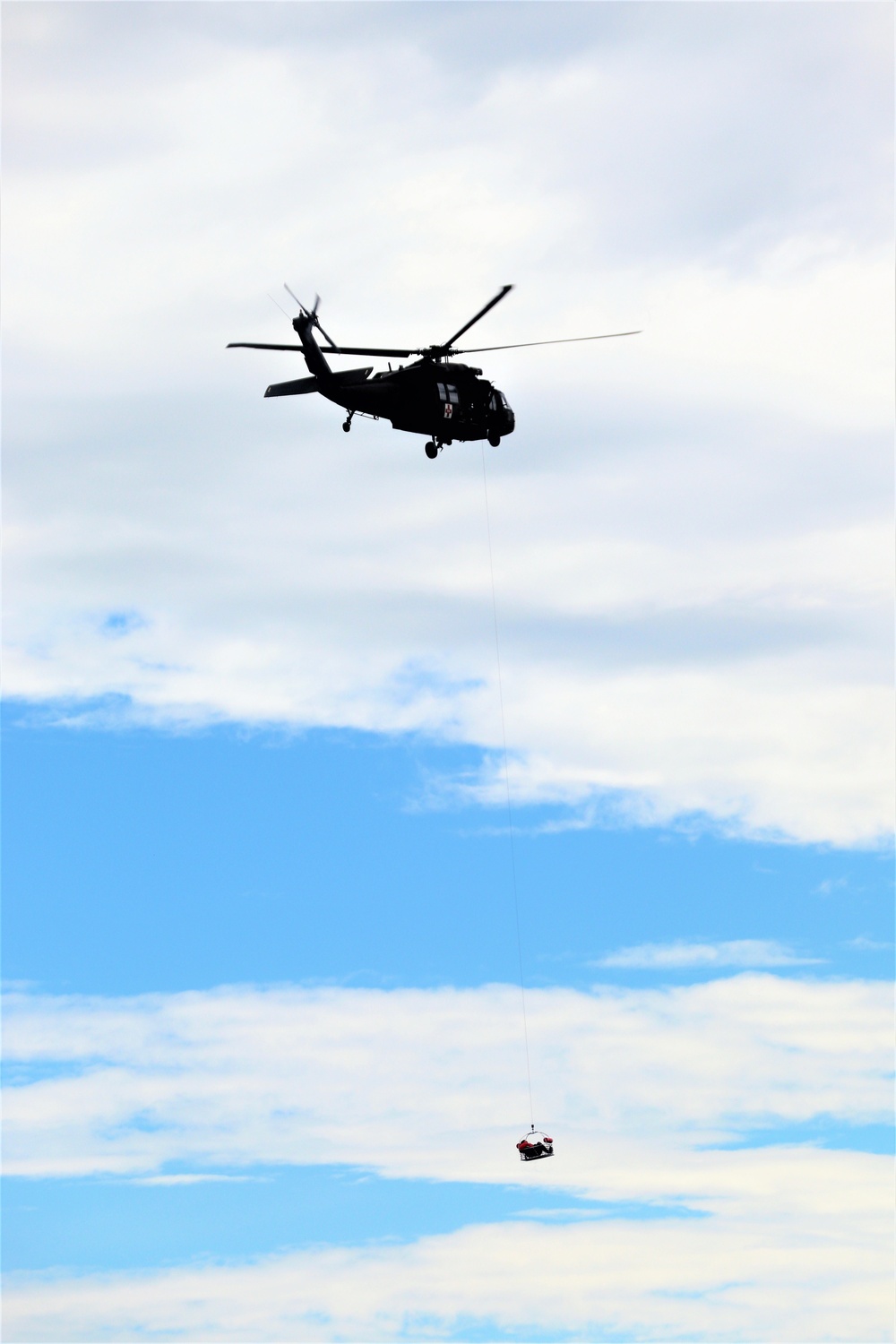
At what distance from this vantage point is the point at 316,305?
68250 millimetres

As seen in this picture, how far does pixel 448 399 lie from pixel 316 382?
581 cm

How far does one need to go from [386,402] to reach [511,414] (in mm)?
7046

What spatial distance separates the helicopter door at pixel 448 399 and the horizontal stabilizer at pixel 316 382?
3211 mm

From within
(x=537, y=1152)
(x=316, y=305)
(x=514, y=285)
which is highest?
(x=316, y=305)

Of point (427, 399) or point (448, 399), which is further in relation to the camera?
point (448, 399)

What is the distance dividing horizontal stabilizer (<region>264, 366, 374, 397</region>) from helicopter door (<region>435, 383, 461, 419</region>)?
321 cm

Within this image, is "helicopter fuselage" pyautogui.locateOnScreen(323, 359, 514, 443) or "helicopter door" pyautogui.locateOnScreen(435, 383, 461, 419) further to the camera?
"helicopter door" pyautogui.locateOnScreen(435, 383, 461, 419)

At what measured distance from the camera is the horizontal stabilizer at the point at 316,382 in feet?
220

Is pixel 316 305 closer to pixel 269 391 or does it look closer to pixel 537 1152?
pixel 269 391

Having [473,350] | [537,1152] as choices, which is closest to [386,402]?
[473,350]

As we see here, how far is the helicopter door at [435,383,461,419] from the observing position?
224ft

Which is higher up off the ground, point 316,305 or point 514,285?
point 316,305

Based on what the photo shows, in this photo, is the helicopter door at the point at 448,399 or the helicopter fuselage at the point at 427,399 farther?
the helicopter door at the point at 448,399

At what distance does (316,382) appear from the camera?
67125mm
